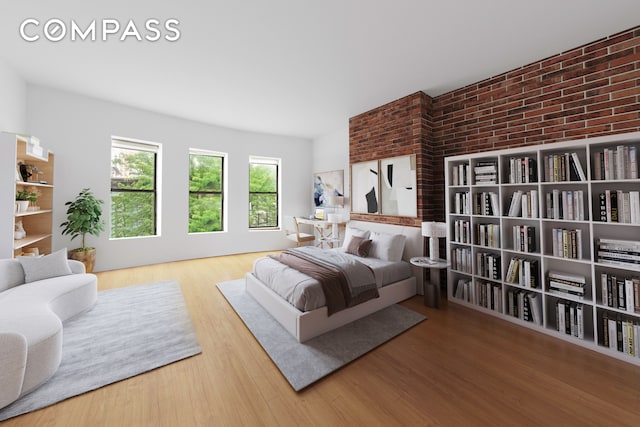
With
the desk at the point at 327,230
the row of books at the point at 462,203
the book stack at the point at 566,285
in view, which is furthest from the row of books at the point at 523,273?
the desk at the point at 327,230

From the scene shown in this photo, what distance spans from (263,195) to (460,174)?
4.56m

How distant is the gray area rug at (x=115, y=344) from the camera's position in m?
1.67

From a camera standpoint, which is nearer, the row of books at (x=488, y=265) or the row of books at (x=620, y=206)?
the row of books at (x=620, y=206)

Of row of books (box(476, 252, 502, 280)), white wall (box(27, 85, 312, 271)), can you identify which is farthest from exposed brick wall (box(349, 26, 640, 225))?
white wall (box(27, 85, 312, 271))

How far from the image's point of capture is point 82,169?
4.03m

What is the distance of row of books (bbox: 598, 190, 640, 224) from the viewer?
1970 mm

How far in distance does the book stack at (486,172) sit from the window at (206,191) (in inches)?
196

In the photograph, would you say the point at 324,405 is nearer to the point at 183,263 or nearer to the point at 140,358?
the point at 140,358

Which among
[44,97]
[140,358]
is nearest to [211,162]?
[44,97]

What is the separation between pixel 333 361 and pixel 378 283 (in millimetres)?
1206

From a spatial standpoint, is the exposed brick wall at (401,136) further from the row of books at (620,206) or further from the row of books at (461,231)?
the row of books at (620,206)

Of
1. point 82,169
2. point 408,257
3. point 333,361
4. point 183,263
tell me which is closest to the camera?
point 333,361

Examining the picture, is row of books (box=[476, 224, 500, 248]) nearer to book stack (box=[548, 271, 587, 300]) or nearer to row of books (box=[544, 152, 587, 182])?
book stack (box=[548, 271, 587, 300])

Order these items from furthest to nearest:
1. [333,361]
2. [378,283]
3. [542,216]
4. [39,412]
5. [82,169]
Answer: [82,169] < [378,283] < [542,216] < [333,361] < [39,412]
